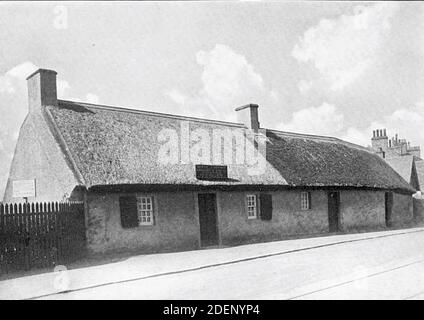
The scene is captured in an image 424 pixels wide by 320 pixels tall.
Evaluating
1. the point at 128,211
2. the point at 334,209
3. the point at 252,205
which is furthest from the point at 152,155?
the point at 334,209

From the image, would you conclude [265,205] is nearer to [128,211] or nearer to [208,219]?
[208,219]

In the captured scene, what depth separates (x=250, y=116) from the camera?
73.7ft

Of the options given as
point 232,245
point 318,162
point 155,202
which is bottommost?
point 232,245

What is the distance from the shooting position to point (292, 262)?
11578 mm

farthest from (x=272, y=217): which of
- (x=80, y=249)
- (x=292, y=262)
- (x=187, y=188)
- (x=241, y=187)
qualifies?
(x=80, y=249)

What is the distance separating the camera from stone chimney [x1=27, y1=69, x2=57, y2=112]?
1509 centimetres

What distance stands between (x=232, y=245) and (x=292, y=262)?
502 cm

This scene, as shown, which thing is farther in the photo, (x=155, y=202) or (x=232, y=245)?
(x=232, y=245)

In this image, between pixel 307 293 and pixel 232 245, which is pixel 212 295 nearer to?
pixel 307 293

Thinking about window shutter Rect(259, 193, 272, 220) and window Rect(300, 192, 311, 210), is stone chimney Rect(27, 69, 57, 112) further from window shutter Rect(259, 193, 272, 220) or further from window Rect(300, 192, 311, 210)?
window Rect(300, 192, 311, 210)

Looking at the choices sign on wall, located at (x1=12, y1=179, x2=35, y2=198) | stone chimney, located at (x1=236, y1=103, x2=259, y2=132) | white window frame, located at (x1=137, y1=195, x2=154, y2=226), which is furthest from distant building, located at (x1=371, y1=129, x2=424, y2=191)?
sign on wall, located at (x1=12, y1=179, x2=35, y2=198)

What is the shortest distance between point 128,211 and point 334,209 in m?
12.3

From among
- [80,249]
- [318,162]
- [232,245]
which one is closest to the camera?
[80,249]
